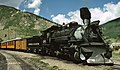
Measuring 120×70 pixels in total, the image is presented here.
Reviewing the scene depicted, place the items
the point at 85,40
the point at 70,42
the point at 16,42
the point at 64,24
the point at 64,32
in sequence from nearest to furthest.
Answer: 1. the point at 85,40
2. the point at 70,42
3. the point at 64,32
4. the point at 64,24
5. the point at 16,42

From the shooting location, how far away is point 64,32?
→ 2733 cm

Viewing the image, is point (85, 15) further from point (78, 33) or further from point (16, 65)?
point (16, 65)

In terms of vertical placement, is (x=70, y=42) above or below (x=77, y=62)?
above

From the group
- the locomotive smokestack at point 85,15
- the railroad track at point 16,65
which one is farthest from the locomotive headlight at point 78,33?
the railroad track at point 16,65

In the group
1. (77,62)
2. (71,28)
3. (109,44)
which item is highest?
(71,28)

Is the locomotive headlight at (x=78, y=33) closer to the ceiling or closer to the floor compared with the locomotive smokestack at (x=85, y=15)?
closer to the floor

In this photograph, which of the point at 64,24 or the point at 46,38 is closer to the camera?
the point at 64,24

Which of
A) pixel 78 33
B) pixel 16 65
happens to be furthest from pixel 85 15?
pixel 16 65

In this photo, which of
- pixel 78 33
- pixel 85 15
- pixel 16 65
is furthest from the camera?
pixel 78 33

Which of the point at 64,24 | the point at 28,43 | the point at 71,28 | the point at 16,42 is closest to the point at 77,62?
the point at 71,28

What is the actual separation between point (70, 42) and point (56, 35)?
21.0 ft

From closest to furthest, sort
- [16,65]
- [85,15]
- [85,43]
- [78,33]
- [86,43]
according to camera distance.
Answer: [16,65] → [86,43] → [85,43] → [85,15] → [78,33]

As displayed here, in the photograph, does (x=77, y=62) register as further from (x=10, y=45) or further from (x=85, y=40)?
(x=10, y=45)

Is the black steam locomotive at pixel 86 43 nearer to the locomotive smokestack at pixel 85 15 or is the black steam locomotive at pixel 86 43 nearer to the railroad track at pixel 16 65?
the locomotive smokestack at pixel 85 15
